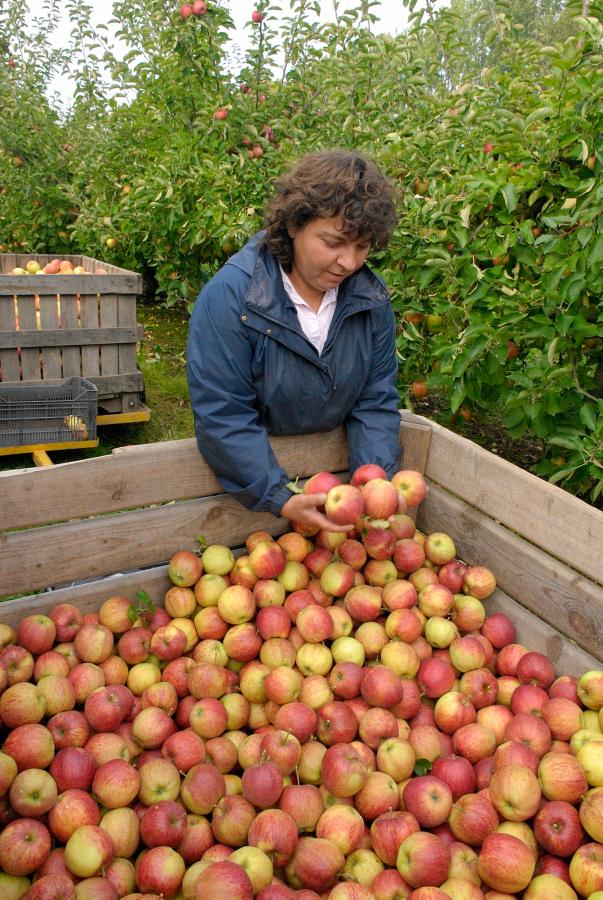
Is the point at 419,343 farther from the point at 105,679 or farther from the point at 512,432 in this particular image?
the point at 105,679

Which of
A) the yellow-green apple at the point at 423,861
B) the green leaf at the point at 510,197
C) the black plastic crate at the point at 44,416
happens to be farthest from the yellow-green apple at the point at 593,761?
the black plastic crate at the point at 44,416

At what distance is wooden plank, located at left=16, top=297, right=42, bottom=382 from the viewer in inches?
201

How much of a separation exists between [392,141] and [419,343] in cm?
123

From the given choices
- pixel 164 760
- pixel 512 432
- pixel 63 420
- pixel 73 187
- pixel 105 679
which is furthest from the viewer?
pixel 73 187

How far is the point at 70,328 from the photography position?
5.32 metres

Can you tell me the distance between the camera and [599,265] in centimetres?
272

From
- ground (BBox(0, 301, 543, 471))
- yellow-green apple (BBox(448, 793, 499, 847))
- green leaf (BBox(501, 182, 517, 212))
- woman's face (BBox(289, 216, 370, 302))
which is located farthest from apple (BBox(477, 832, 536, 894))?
ground (BBox(0, 301, 543, 471))

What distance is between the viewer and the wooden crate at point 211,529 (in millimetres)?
2340

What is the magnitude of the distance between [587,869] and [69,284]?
485 centimetres

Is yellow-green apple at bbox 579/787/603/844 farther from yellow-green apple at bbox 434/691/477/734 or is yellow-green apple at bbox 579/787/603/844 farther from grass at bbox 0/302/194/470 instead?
grass at bbox 0/302/194/470

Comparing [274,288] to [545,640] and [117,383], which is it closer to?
[545,640]

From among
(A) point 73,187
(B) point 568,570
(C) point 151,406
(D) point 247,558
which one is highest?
(A) point 73,187

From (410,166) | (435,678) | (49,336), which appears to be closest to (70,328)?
(49,336)

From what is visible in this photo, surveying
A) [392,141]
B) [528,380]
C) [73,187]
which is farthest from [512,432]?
[73,187]
